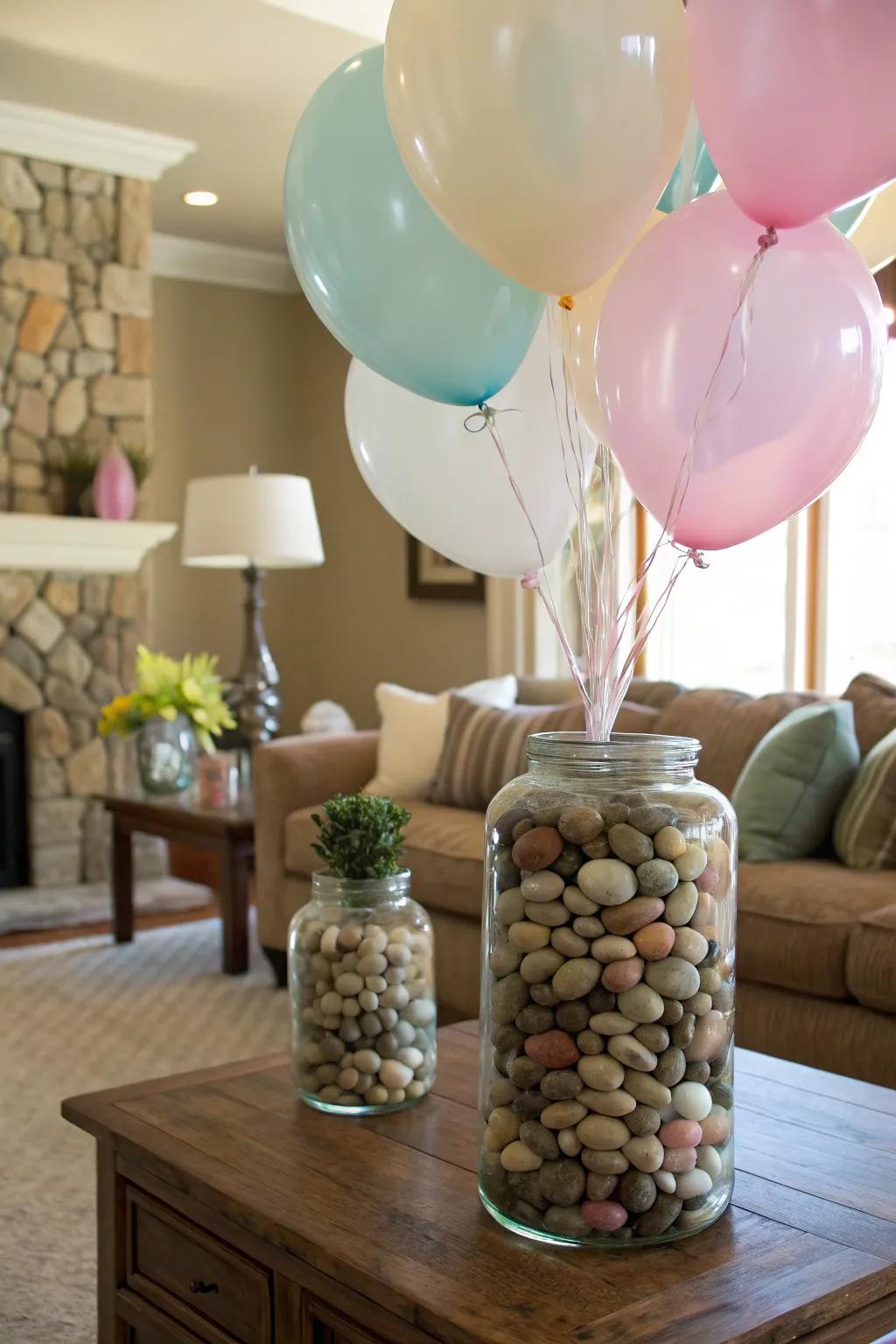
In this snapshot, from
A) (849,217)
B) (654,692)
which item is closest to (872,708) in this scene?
(654,692)

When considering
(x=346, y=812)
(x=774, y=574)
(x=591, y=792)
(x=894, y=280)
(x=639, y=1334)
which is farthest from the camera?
(x=774, y=574)

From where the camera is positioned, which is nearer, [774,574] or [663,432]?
[663,432]

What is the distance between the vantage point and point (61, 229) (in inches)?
202

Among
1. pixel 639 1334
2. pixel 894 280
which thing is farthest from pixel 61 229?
pixel 639 1334

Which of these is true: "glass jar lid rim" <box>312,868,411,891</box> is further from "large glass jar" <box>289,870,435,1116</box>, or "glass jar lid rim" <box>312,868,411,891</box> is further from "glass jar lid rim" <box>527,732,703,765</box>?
"glass jar lid rim" <box>527,732,703,765</box>

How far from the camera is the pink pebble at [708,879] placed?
120 centimetres

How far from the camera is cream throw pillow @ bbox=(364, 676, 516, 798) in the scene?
400 centimetres

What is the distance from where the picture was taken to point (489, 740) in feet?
12.6

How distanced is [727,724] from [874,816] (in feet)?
1.85

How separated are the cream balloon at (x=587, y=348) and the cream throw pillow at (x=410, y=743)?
239 cm

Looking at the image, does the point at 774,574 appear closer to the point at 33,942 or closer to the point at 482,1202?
the point at 33,942

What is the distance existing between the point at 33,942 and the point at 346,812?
331 centimetres

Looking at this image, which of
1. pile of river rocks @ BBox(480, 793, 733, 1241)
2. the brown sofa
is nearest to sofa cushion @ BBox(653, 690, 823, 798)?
the brown sofa

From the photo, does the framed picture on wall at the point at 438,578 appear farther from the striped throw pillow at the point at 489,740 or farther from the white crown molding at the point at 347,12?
the white crown molding at the point at 347,12
